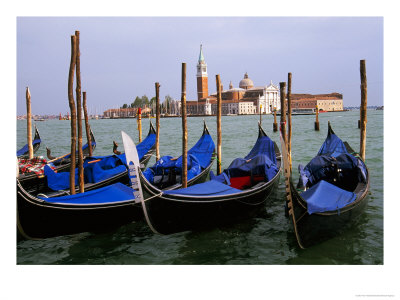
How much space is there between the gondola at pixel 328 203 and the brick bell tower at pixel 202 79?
46685mm

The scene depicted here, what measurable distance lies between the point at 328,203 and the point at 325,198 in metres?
0.07

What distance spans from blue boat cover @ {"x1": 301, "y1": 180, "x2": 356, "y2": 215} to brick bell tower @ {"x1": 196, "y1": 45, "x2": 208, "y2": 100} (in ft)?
156

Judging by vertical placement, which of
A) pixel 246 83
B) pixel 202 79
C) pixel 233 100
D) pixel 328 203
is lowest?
pixel 328 203

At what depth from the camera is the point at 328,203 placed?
2729 millimetres

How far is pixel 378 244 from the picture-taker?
2898 millimetres

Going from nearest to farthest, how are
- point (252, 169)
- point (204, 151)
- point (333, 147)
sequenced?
point (252, 169)
point (333, 147)
point (204, 151)

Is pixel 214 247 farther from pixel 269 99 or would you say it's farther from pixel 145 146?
pixel 269 99

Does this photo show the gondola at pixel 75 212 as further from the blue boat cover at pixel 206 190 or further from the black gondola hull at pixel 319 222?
the black gondola hull at pixel 319 222

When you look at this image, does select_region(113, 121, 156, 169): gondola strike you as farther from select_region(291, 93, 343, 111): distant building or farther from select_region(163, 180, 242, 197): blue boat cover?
select_region(291, 93, 343, 111): distant building

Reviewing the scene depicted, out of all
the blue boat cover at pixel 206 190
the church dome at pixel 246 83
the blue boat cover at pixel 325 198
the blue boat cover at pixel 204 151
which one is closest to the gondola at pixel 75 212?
the blue boat cover at pixel 206 190

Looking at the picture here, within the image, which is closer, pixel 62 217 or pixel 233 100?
pixel 62 217

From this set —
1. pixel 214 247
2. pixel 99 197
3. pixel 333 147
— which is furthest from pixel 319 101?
pixel 99 197

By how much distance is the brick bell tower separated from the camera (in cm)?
4962
